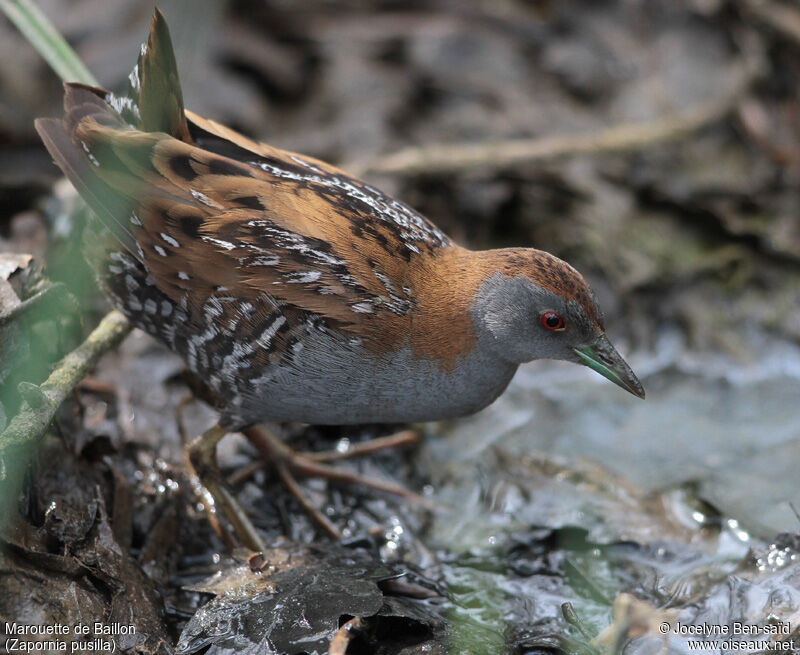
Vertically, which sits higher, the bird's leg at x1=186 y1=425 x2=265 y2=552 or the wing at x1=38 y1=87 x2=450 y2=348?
the wing at x1=38 y1=87 x2=450 y2=348

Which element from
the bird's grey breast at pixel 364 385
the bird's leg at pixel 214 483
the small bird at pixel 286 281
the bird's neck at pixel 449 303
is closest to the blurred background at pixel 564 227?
the bird's leg at pixel 214 483

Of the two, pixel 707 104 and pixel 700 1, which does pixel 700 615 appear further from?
pixel 700 1

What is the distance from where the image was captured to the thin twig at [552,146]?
17.9 ft

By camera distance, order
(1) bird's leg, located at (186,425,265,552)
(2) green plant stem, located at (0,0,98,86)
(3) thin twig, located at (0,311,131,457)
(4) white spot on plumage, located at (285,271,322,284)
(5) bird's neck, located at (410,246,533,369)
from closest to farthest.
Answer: (3) thin twig, located at (0,311,131,457) < (4) white spot on plumage, located at (285,271,322,284) < (5) bird's neck, located at (410,246,533,369) < (1) bird's leg, located at (186,425,265,552) < (2) green plant stem, located at (0,0,98,86)

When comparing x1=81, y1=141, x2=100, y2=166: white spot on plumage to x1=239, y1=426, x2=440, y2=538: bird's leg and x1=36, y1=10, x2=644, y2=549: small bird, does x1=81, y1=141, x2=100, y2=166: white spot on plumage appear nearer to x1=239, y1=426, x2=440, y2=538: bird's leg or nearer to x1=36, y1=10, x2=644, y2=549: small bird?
x1=36, y1=10, x2=644, y2=549: small bird

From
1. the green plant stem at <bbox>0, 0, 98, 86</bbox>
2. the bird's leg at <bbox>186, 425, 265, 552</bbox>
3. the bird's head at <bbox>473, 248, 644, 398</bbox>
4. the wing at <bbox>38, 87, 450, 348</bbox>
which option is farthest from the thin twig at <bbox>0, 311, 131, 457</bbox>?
the bird's head at <bbox>473, 248, 644, 398</bbox>

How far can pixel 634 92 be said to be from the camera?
618 cm

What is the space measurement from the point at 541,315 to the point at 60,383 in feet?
5.98

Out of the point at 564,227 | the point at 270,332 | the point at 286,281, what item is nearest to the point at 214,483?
the point at 270,332

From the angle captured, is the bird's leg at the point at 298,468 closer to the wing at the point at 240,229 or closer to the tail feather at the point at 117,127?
the wing at the point at 240,229

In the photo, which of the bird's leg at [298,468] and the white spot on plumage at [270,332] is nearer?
the white spot on plumage at [270,332]

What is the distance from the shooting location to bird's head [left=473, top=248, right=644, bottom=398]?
3.56 m

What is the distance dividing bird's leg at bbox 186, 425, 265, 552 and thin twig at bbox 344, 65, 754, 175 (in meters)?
1.99

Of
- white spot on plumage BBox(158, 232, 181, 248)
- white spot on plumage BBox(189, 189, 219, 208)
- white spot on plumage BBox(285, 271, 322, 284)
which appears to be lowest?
white spot on plumage BBox(285, 271, 322, 284)
